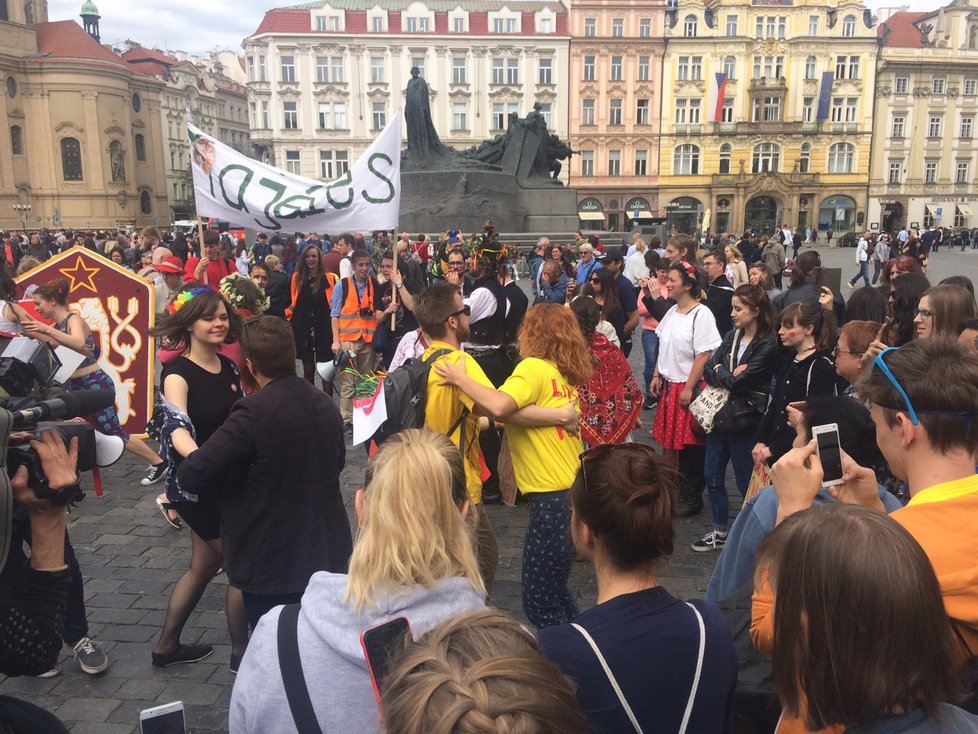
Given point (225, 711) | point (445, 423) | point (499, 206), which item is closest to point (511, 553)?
point (445, 423)

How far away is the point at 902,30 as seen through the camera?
6394cm

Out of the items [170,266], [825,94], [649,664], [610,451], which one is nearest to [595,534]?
→ [610,451]

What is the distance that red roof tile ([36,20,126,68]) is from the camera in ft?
204

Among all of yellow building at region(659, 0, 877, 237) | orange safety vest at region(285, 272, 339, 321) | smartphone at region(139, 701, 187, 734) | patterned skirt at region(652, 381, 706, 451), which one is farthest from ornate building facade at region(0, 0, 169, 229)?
smartphone at region(139, 701, 187, 734)

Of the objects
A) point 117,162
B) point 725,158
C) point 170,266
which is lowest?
point 170,266

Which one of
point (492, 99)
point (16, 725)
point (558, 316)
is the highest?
point (492, 99)

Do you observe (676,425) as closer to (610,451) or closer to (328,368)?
(610,451)

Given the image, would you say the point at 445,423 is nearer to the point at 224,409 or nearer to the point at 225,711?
the point at 224,409

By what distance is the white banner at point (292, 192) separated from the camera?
6281mm

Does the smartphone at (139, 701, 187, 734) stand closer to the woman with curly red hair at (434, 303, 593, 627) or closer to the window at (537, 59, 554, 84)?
the woman with curly red hair at (434, 303, 593, 627)

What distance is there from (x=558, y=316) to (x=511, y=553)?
6.64 ft

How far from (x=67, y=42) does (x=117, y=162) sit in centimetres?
1070

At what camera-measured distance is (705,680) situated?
67.4 inches

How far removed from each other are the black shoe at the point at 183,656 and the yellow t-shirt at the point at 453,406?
1.55m
